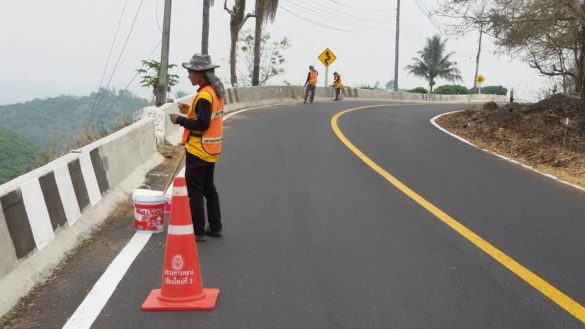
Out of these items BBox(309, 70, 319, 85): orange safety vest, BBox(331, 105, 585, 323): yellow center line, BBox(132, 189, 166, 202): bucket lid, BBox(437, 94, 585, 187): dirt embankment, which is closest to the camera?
BBox(331, 105, 585, 323): yellow center line

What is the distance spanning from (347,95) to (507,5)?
26.0m

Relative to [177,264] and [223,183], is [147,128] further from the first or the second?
[177,264]

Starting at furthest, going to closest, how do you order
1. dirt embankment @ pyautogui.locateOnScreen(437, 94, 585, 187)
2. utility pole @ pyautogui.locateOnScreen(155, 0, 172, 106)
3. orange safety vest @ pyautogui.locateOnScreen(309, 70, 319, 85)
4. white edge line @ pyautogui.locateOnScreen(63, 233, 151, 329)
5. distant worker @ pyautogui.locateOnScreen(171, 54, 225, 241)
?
orange safety vest @ pyautogui.locateOnScreen(309, 70, 319, 85), utility pole @ pyautogui.locateOnScreen(155, 0, 172, 106), dirt embankment @ pyautogui.locateOnScreen(437, 94, 585, 187), distant worker @ pyautogui.locateOnScreen(171, 54, 225, 241), white edge line @ pyautogui.locateOnScreen(63, 233, 151, 329)

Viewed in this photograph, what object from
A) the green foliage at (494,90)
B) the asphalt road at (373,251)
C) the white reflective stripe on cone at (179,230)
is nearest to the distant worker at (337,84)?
the asphalt road at (373,251)

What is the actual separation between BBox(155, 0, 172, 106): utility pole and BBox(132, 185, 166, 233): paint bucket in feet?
37.2

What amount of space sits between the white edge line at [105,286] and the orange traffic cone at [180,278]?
0.35 meters

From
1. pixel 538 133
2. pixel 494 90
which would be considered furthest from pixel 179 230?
pixel 494 90

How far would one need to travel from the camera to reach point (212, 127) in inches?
262

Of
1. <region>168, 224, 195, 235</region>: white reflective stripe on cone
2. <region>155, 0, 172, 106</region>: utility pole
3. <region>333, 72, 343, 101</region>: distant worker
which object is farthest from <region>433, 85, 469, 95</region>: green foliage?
<region>168, 224, 195, 235</region>: white reflective stripe on cone

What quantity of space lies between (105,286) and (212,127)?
201 centimetres

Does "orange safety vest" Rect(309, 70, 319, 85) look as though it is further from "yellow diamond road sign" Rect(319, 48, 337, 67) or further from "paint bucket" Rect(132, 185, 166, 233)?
"paint bucket" Rect(132, 185, 166, 233)

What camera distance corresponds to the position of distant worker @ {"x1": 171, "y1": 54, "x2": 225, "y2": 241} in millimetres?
6504

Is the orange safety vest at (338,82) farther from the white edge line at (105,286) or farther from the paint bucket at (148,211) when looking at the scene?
the white edge line at (105,286)

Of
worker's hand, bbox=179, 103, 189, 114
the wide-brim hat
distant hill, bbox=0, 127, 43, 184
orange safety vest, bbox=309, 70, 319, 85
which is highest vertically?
the wide-brim hat
